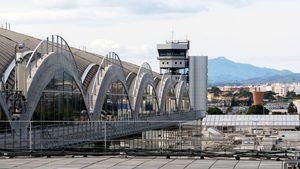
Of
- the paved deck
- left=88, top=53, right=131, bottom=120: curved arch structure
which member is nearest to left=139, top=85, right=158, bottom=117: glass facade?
left=88, top=53, right=131, bottom=120: curved arch structure

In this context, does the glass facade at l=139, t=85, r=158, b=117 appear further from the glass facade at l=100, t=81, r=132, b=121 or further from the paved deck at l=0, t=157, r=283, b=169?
the paved deck at l=0, t=157, r=283, b=169

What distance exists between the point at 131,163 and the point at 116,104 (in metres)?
59.4

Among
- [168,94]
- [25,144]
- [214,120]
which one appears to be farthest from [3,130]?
[214,120]

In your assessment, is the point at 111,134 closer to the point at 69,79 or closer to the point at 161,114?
the point at 69,79

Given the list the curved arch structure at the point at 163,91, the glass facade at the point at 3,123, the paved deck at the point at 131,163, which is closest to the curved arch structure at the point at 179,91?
the curved arch structure at the point at 163,91

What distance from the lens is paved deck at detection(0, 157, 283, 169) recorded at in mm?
22016

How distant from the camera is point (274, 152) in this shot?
2444 centimetres

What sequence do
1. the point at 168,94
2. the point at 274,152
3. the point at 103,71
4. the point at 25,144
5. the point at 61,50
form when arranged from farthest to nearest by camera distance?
the point at 168,94 < the point at 103,71 < the point at 61,50 < the point at 25,144 < the point at 274,152

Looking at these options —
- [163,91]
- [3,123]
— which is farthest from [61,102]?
[163,91]

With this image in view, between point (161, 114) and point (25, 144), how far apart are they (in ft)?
257

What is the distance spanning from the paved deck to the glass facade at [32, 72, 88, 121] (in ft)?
82.1

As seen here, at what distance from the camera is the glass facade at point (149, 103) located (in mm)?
101625

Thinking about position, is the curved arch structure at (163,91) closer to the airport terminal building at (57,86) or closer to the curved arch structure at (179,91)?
the curved arch structure at (179,91)

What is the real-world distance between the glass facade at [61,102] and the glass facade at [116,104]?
1113 cm
